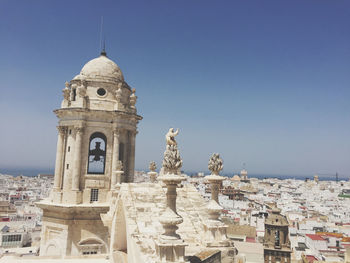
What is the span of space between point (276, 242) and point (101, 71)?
77.2ft

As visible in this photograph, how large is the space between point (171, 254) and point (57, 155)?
13154 millimetres

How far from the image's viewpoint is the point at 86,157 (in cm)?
1742

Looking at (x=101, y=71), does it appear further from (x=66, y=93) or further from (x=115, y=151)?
(x=115, y=151)

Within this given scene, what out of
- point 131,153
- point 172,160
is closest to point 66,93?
point 131,153

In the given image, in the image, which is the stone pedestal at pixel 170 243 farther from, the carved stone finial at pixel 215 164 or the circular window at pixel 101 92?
the circular window at pixel 101 92

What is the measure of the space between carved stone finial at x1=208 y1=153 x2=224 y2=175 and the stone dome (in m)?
11.1

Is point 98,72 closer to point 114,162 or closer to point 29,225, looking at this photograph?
point 114,162

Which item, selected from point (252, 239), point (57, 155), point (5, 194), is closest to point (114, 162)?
point (57, 155)

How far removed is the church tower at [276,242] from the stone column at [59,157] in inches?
807

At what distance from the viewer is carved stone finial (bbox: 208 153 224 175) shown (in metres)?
9.16

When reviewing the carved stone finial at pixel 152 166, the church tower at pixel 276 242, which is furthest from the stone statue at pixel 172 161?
the church tower at pixel 276 242

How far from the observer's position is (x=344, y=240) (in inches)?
1633

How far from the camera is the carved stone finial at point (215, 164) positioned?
9.16 meters

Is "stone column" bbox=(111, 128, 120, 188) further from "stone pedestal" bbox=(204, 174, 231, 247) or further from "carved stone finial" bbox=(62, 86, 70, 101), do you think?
"stone pedestal" bbox=(204, 174, 231, 247)
